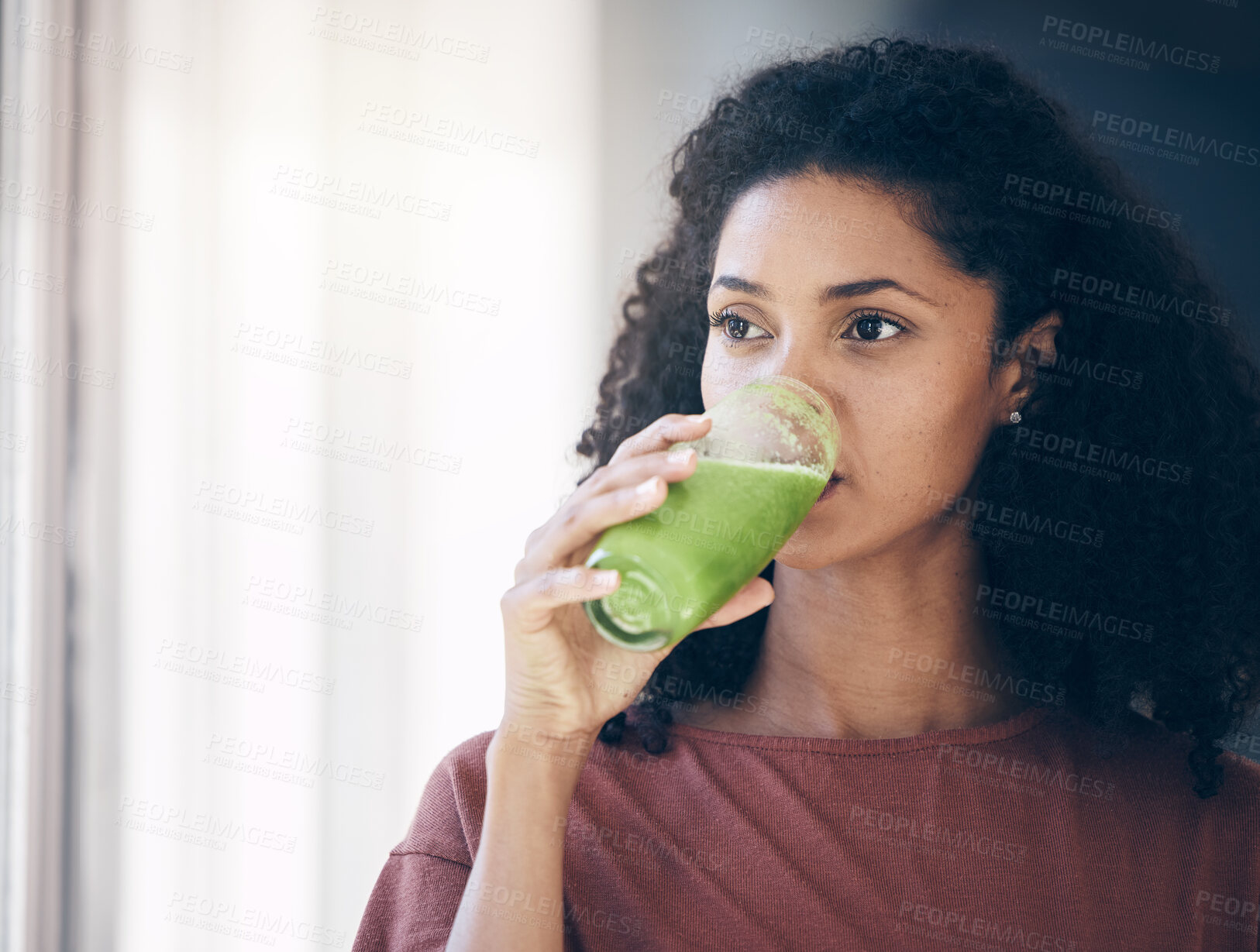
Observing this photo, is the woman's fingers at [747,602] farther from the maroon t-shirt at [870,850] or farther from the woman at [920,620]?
the maroon t-shirt at [870,850]

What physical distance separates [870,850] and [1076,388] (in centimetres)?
61

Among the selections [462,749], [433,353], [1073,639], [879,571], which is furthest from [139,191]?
[1073,639]

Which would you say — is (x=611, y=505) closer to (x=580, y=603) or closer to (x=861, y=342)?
(x=580, y=603)

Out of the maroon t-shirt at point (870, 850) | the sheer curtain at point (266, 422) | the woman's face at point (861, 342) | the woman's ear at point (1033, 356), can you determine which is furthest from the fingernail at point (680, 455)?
the sheer curtain at point (266, 422)

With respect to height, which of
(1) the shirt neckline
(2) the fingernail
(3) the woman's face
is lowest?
(1) the shirt neckline

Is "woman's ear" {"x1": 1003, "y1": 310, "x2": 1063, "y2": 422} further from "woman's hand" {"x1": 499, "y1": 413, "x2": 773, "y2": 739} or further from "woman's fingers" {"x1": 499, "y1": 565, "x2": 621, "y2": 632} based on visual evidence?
"woman's fingers" {"x1": 499, "y1": 565, "x2": 621, "y2": 632}

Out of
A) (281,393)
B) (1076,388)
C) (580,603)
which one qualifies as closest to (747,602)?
(580,603)

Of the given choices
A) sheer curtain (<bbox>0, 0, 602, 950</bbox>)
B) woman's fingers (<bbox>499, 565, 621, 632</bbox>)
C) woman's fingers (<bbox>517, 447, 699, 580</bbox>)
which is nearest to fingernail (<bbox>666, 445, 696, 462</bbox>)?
woman's fingers (<bbox>517, 447, 699, 580</bbox>)

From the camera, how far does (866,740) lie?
1.20 metres

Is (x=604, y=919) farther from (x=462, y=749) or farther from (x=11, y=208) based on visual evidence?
(x=11, y=208)

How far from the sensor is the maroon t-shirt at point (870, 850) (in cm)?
109

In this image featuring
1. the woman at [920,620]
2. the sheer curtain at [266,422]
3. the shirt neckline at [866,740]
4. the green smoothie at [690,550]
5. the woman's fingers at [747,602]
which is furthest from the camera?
the sheer curtain at [266,422]

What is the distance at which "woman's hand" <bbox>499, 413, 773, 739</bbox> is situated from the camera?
2.76ft

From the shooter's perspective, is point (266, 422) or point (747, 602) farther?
point (266, 422)
